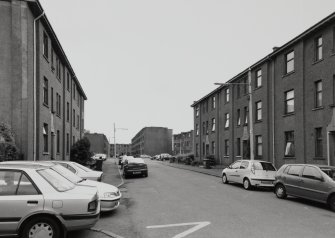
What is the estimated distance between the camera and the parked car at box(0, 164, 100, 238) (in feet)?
19.5

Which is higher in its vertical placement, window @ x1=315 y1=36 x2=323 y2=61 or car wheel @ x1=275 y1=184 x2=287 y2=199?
window @ x1=315 y1=36 x2=323 y2=61

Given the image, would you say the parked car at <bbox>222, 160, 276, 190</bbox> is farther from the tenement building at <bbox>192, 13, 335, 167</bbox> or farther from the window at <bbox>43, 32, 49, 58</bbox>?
the window at <bbox>43, 32, 49, 58</bbox>

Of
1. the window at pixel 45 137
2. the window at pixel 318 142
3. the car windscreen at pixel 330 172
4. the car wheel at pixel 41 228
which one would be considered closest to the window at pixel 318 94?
the window at pixel 318 142

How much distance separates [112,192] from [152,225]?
2028 mm

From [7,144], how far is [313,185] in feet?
39.5

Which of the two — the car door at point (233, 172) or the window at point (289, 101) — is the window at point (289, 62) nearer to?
the window at point (289, 101)

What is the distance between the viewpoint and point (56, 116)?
23.7 metres

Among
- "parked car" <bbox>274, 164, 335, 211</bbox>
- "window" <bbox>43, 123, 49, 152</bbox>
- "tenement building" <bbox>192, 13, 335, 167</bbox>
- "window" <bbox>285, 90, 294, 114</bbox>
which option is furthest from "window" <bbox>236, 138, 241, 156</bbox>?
"parked car" <bbox>274, 164, 335, 211</bbox>

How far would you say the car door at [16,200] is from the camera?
5.93 meters

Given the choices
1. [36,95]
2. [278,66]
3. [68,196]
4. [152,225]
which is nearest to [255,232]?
[152,225]

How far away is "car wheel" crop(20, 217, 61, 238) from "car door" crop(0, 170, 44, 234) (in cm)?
17

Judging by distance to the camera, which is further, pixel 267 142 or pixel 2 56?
pixel 267 142

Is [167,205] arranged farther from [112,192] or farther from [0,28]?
[0,28]

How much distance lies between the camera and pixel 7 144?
14.2m
